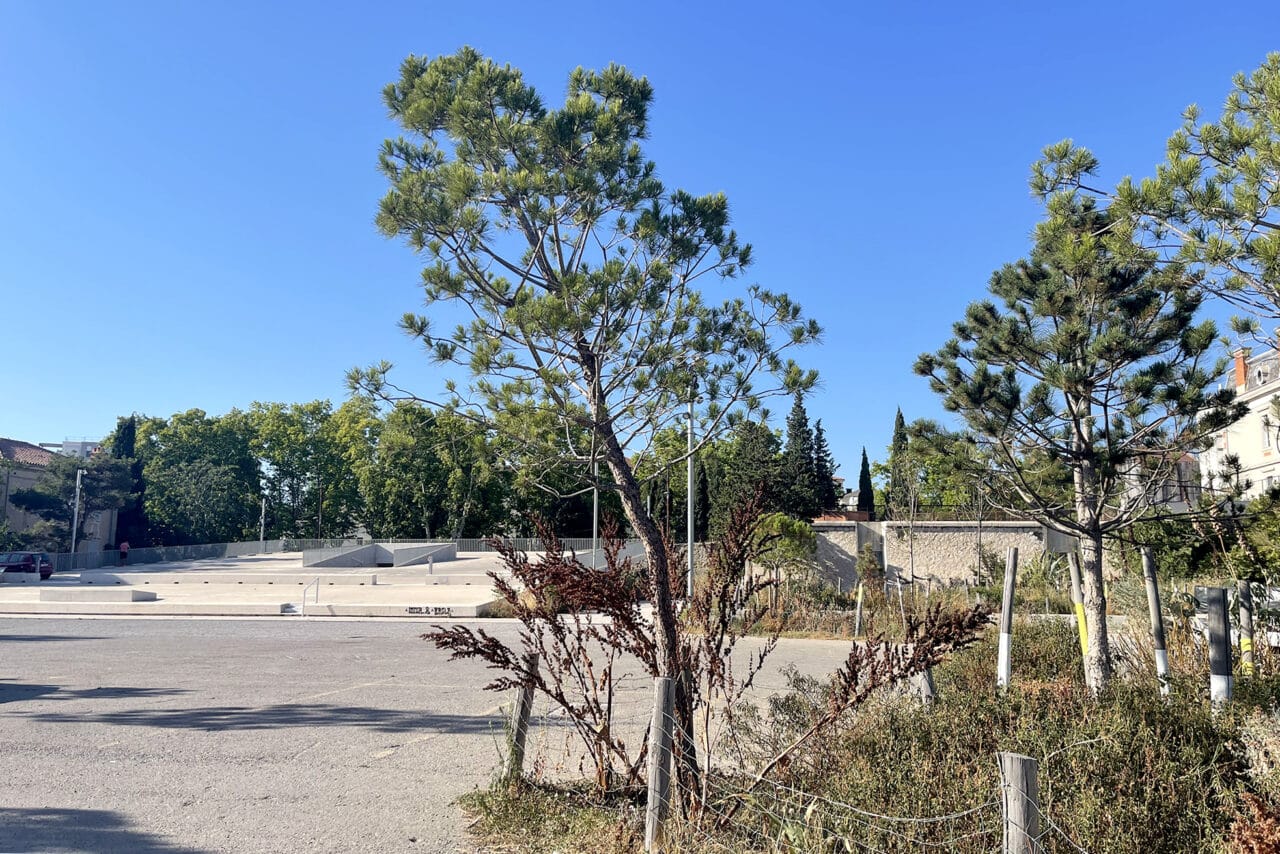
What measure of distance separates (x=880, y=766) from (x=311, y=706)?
683 cm

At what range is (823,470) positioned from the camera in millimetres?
61562

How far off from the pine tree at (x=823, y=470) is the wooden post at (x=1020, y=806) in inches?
2054

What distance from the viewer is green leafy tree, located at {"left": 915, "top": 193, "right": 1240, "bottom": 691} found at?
671 centimetres

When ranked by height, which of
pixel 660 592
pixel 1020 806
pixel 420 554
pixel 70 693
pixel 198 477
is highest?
pixel 198 477

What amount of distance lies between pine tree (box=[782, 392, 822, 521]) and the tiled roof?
60515 millimetres

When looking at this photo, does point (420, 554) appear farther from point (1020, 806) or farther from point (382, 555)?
point (1020, 806)

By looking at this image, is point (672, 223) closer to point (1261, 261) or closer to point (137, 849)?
point (1261, 261)

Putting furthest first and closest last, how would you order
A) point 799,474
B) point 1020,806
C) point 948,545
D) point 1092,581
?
point 799,474 < point 948,545 < point 1092,581 < point 1020,806

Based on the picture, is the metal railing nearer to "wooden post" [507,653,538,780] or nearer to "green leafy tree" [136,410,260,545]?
"green leafy tree" [136,410,260,545]

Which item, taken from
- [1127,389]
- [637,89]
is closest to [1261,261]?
[1127,389]

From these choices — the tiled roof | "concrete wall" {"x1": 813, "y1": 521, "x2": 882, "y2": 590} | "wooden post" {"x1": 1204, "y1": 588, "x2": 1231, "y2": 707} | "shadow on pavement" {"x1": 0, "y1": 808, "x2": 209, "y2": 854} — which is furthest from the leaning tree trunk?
the tiled roof

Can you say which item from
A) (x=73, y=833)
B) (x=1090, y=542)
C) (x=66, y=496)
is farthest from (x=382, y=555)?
(x=1090, y=542)

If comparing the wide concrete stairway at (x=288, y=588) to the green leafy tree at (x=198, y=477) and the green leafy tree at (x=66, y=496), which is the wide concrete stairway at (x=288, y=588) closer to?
the green leafy tree at (x=66, y=496)

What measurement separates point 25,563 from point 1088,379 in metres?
47.0
